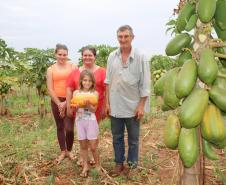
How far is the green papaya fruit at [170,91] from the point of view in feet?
5.76

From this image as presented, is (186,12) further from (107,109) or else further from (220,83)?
(107,109)

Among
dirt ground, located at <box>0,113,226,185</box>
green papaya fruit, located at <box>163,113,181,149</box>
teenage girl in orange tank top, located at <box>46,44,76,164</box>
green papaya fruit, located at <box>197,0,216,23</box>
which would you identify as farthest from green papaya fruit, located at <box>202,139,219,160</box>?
teenage girl in orange tank top, located at <box>46,44,76,164</box>

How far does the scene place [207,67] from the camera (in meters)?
1.60

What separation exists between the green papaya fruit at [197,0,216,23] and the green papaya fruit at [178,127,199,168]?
1.46 feet

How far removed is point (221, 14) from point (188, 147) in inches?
23.6

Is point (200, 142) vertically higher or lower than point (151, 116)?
higher

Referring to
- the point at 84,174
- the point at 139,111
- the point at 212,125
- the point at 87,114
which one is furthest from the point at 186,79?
the point at 84,174

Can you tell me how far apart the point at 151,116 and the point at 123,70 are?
3962 millimetres

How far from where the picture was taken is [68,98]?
494 centimetres

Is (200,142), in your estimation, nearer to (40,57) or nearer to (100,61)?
(40,57)

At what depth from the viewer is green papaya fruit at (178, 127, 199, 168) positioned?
161 centimetres

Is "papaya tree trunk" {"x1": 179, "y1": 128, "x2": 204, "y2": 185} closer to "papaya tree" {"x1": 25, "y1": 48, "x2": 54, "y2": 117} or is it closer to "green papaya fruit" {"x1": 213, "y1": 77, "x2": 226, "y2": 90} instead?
"green papaya fruit" {"x1": 213, "y1": 77, "x2": 226, "y2": 90}

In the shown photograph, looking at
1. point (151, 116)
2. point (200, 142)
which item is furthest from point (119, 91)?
point (151, 116)

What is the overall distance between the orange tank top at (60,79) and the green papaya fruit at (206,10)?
3.68 metres
